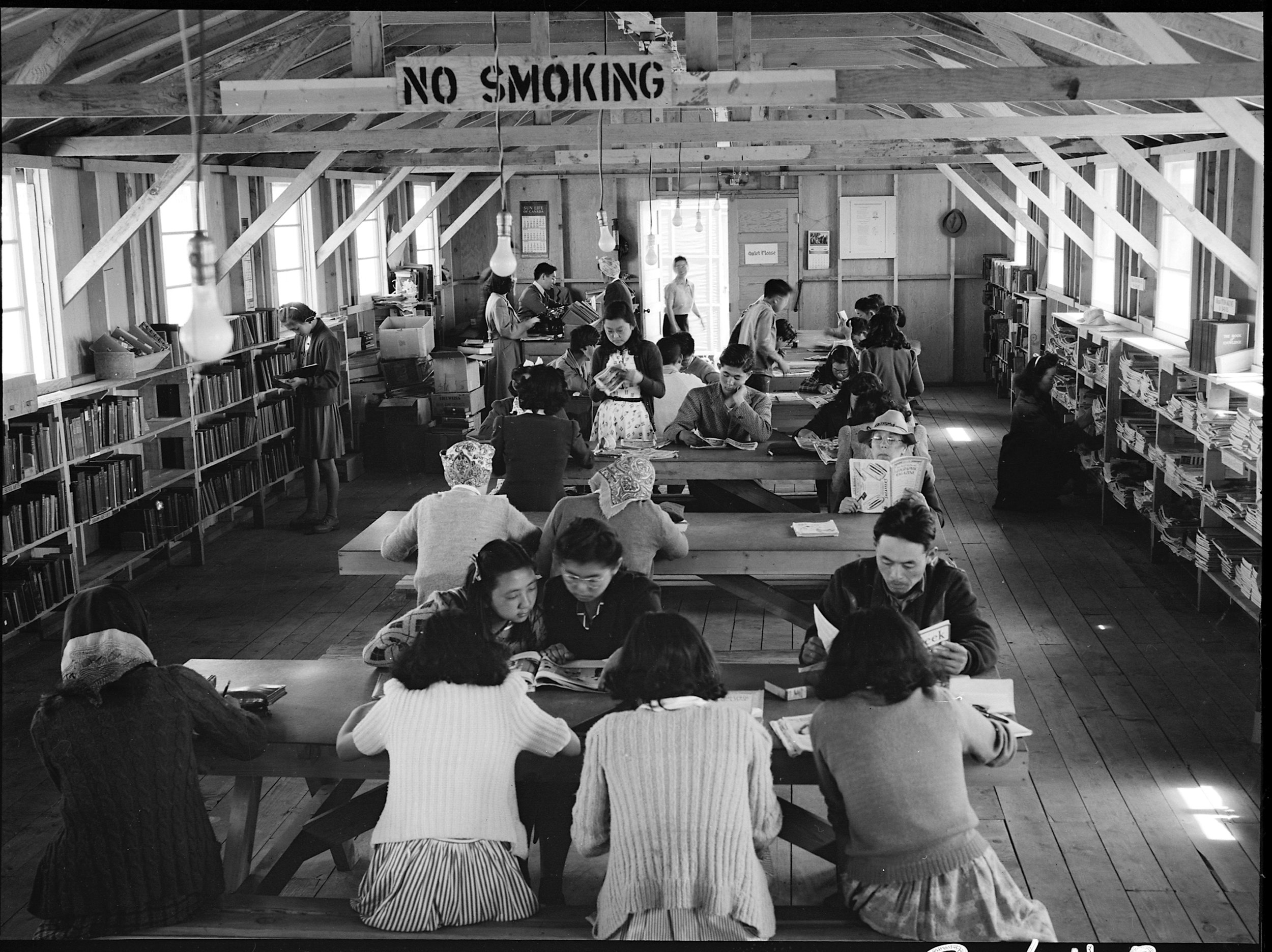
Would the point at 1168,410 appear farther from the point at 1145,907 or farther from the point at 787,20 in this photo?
the point at 1145,907

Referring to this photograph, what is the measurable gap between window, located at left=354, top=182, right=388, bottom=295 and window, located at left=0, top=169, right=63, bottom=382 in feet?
19.2

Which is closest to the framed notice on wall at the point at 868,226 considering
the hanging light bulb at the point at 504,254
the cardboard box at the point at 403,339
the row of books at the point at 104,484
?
the cardboard box at the point at 403,339

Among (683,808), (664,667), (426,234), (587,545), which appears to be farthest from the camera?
(426,234)

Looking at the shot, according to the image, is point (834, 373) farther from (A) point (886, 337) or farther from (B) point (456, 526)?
(B) point (456, 526)

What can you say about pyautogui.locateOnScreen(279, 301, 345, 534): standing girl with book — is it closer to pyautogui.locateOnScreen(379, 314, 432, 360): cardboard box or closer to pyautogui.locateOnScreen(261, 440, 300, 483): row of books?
pyautogui.locateOnScreen(261, 440, 300, 483): row of books

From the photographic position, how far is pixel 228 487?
376 inches

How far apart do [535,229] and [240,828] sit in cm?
1389

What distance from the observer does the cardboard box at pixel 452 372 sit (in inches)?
477

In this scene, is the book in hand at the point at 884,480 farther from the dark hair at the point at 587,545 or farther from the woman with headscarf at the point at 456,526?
the dark hair at the point at 587,545

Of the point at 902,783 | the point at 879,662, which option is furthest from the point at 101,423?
the point at 902,783

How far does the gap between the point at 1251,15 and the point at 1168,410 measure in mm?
3576

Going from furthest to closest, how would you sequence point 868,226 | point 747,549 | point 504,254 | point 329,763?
point 868,226 < point 747,549 < point 504,254 < point 329,763

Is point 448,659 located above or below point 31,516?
above

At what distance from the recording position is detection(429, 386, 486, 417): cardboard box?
12.1m
